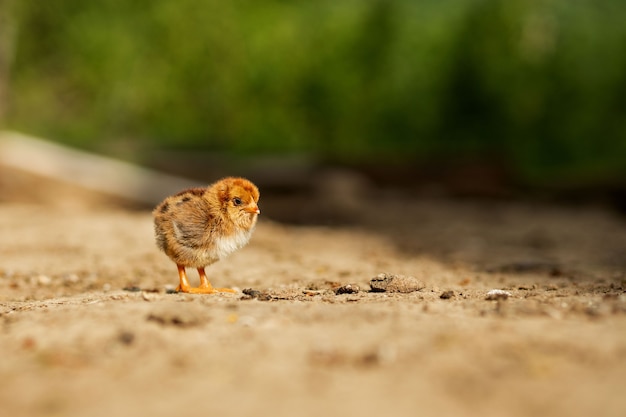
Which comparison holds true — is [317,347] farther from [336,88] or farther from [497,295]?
[336,88]

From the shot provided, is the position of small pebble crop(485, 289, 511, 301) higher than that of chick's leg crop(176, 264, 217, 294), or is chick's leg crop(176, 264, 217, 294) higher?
chick's leg crop(176, 264, 217, 294)

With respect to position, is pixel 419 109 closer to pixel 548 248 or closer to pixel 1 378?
pixel 548 248

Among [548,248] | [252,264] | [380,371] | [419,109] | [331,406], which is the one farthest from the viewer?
[419,109]

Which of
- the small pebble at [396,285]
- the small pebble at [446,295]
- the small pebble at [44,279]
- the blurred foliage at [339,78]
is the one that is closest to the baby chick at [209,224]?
the small pebble at [396,285]

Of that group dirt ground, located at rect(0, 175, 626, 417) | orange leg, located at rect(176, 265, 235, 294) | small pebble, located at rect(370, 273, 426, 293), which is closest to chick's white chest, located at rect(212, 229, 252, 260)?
orange leg, located at rect(176, 265, 235, 294)

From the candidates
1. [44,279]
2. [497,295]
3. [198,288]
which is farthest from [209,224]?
[44,279]

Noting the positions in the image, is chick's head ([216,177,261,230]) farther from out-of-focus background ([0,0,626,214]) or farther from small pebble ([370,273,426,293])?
out-of-focus background ([0,0,626,214])

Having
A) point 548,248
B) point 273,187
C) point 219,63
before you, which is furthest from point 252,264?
point 219,63

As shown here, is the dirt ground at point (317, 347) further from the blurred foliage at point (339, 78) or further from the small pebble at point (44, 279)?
the blurred foliage at point (339, 78)
